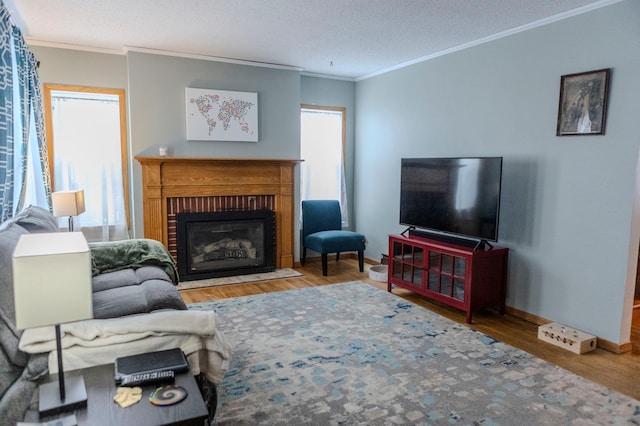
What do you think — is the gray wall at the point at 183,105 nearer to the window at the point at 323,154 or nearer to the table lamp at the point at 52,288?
the window at the point at 323,154

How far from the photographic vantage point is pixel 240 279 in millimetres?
4824

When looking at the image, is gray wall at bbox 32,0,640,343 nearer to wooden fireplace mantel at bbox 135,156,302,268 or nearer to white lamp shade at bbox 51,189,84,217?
wooden fireplace mantel at bbox 135,156,302,268

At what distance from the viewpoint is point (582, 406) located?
2330mm

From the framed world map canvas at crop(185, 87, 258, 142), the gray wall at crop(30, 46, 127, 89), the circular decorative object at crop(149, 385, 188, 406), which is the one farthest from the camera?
the framed world map canvas at crop(185, 87, 258, 142)

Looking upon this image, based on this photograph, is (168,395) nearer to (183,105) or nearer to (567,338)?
(567,338)

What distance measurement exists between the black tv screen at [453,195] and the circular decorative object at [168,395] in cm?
281

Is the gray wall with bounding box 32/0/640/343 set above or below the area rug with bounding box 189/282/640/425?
above

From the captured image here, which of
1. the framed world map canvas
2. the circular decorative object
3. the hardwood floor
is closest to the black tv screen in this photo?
the hardwood floor

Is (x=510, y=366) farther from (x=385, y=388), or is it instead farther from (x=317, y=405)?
(x=317, y=405)

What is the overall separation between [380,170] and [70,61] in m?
3.65

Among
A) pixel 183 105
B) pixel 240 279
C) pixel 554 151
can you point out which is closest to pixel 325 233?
pixel 240 279

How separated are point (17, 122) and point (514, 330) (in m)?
4.03

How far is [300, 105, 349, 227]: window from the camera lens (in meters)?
5.69

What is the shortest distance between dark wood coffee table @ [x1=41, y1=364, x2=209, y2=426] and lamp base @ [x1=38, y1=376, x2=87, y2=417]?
2 cm
